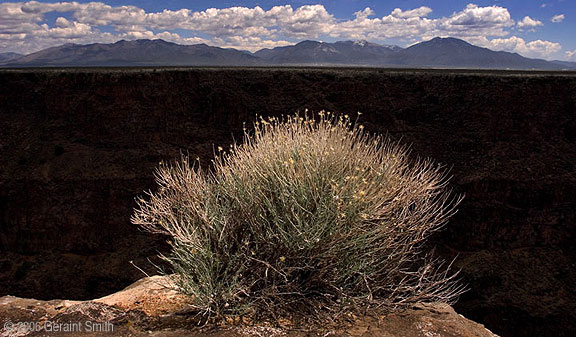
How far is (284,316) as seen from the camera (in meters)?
4.15

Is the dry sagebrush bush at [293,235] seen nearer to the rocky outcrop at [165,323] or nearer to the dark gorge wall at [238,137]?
the rocky outcrop at [165,323]

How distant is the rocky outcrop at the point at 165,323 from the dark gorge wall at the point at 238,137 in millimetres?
13395

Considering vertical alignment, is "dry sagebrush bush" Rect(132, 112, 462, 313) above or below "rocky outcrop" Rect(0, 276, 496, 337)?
above

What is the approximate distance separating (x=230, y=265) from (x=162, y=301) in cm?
99

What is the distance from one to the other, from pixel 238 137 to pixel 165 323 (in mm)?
19131

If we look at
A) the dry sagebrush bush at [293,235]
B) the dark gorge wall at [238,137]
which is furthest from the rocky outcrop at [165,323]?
the dark gorge wall at [238,137]

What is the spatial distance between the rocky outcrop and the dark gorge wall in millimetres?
13395

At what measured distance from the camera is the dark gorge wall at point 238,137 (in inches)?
685

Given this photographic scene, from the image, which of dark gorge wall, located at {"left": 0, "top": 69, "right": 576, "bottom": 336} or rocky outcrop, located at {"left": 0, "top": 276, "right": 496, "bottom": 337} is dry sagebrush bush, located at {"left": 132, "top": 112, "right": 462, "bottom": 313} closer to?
rocky outcrop, located at {"left": 0, "top": 276, "right": 496, "bottom": 337}

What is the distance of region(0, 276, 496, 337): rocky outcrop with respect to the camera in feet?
12.3

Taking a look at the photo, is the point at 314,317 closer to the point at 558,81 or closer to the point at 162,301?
the point at 162,301

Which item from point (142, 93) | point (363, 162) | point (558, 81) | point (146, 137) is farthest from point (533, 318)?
point (142, 93)


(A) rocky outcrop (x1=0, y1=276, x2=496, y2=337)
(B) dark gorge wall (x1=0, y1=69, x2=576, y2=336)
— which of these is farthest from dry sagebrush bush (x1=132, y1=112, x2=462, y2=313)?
(B) dark gorge wall (x1=0, y1=69, x2=576, y2=336)

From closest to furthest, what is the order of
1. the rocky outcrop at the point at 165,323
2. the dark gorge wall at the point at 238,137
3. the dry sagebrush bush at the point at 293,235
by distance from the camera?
the rocky outcrop at the point at 165,323, the dry sagebrush bush at the point at 293,235, the dark gorge wall at the point at 238,137
